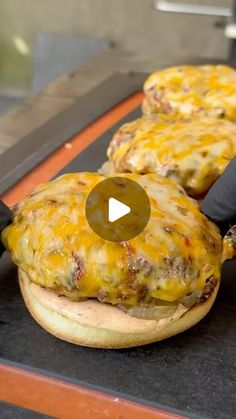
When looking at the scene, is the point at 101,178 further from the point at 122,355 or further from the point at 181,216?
the point at 122,355

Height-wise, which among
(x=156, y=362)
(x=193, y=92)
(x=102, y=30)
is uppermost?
(x=193, y=92)

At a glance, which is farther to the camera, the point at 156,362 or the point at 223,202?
the point at 223,202

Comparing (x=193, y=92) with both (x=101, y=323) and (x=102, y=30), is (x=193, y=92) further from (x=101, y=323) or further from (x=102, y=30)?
(x=102, y=30)

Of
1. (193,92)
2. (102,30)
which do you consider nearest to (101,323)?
(193,92)

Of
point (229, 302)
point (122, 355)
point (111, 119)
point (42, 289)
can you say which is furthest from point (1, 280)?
point (111, 119)

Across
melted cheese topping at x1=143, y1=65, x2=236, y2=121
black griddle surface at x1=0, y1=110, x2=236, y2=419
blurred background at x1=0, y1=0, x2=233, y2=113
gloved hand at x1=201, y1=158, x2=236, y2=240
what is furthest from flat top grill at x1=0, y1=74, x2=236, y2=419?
blurred background at x1=0, y1=0, x2=233, y2=113

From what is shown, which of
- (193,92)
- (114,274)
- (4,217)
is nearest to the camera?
(114,274)

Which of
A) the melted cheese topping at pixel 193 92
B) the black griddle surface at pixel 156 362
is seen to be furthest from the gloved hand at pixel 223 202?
the melted cheese topping at pixel 193 92

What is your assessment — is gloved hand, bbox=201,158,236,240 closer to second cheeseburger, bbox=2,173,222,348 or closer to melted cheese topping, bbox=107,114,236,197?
second cheeseburger, bbox=2,173,222,348
